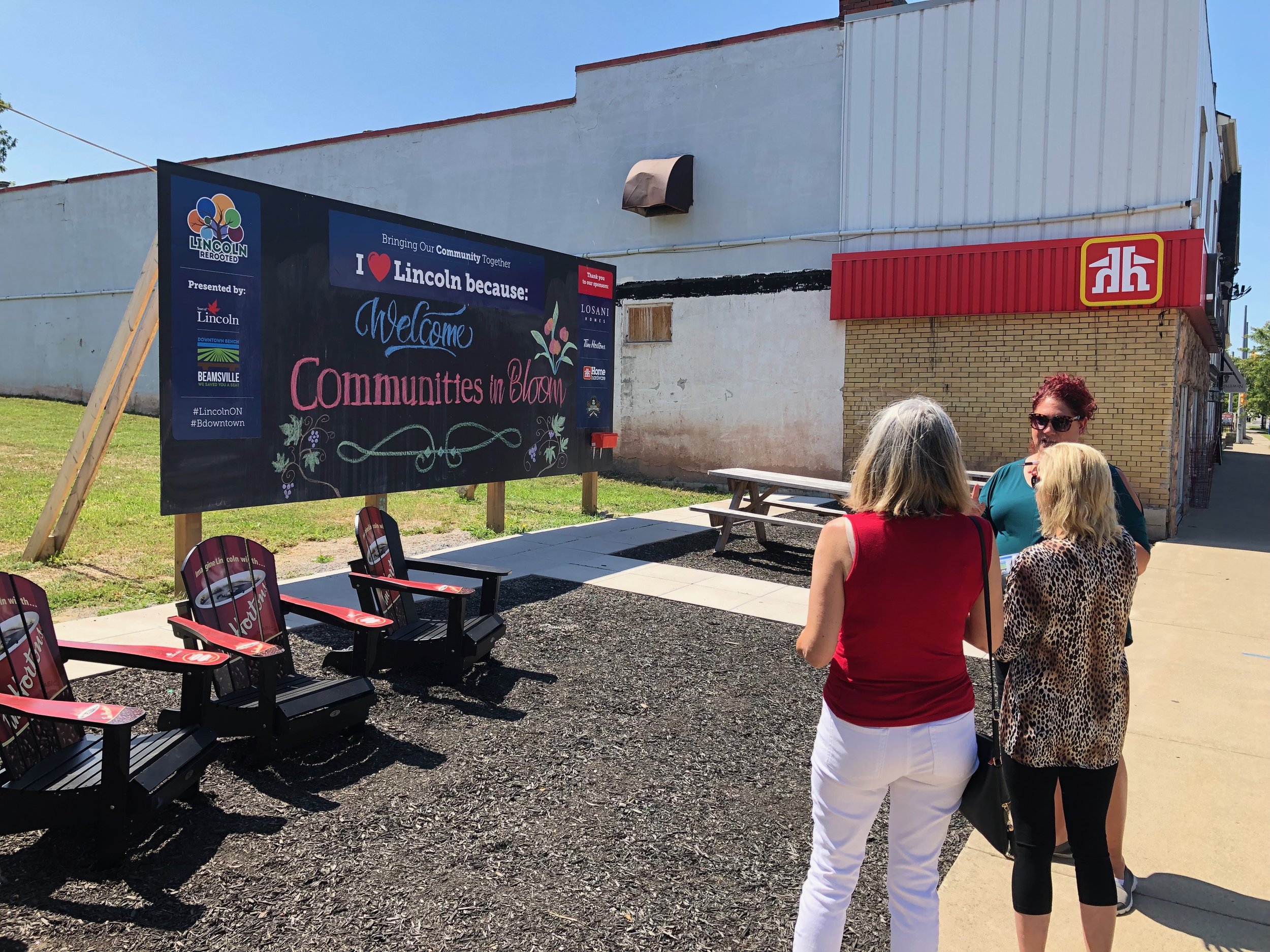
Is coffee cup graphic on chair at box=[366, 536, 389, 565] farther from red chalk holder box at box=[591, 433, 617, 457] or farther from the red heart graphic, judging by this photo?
red chalk holder box at box=[591, 433, 617, 457]

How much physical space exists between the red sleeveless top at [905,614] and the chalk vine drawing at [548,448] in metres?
9.12

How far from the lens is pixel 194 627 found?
172 inches

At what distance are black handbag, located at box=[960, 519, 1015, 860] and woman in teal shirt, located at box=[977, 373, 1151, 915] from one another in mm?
876

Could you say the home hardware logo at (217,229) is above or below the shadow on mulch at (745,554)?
above

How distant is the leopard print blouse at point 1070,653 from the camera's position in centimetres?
263

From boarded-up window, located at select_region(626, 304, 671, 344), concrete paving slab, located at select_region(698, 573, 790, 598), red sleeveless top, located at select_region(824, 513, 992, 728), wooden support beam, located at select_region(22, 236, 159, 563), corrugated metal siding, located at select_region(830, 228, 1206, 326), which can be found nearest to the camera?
red sleeveless top, located at select_region(824, 513, 992, 728)

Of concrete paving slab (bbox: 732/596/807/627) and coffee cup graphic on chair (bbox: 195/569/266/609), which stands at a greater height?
coffee cup graphic on chair (bbox: 195/569/266/609)

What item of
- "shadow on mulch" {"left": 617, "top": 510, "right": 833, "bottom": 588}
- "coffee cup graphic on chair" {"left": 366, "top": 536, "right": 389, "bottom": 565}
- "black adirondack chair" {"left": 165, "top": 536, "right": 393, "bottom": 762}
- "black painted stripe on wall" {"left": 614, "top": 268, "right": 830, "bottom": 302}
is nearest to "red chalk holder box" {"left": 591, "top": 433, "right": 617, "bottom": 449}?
"shadow on mulch" {"left": 617, "top": 510, "right": 833, "bottom": 588}

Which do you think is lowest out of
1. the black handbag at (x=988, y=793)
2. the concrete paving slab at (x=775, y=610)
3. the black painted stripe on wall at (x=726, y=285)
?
the concrete paving slab at (x=775, y=610)

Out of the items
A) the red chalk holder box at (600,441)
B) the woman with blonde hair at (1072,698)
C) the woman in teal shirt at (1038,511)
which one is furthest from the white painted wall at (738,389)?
the woman with blonde hair at (1072,698)

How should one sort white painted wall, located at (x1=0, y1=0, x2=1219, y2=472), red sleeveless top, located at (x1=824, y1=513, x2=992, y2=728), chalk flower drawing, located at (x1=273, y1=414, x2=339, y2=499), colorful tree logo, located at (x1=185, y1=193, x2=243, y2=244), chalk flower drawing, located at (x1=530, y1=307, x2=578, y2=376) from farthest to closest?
1. white painted wall, located at (x1=0, y1=0, x2=1219, y2=472)
2. chalk flower drawing, located at (x1=530, y1=307, x2=578, y2=376)
3. chalk flower drawing, located at (x1=273, y1=414, x2=339, y2=499)
4. colorful tree logo, located at (x1=185, y1=193, x2=243, y2=244)
5. red sleeveless top, located at (x1=824, y1=513, x2=992, y2=728)

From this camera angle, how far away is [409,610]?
613 centimetres

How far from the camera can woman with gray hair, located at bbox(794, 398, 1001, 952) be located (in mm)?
2391

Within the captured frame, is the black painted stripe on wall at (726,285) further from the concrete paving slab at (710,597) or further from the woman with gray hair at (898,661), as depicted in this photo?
the woman with gray hair at (898,661)
